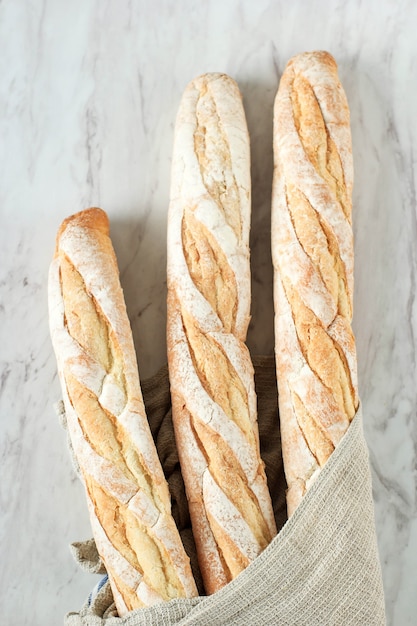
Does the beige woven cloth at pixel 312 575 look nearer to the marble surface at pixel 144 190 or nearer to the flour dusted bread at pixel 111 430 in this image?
the flour dusted bread at pixel 111 430

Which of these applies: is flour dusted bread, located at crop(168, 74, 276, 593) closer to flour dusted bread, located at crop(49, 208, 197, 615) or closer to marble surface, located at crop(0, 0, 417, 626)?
flour dusted bread, located at crop(49, 208, 197, 615)

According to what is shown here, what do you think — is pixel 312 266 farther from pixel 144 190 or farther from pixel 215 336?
pixel 144 190

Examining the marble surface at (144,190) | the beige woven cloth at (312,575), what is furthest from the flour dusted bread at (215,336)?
the marble surface at (144,190)

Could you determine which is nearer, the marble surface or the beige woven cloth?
the beige woven cloth

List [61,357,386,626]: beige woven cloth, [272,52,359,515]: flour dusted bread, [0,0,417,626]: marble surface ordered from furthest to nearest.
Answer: [0,0,417,626]: marble surface
[272,52,359,515]: flour dusted bread
[61,357,386,626]: beige woven cloth

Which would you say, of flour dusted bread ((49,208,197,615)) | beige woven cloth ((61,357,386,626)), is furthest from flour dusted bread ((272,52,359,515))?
flour dusted bread ((49,208,197,615))

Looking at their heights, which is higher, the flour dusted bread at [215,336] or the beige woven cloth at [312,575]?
the flour dusted bread at [215,336]

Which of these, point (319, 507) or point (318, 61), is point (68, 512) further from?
point (318, 61)
